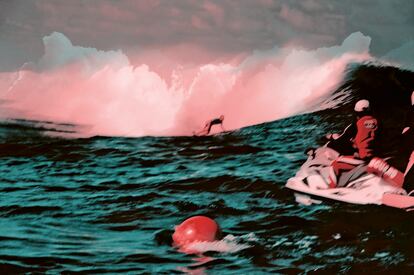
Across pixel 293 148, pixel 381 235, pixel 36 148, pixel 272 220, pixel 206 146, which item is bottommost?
pixel 381 235

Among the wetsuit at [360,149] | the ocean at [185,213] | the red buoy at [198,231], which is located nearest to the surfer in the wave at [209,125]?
the ocean at [185,213]

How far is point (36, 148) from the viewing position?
31.0m

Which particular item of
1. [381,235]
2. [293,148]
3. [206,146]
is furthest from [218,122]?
[381,235]

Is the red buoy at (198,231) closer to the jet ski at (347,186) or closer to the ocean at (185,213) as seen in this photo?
the ocean at (185,213)

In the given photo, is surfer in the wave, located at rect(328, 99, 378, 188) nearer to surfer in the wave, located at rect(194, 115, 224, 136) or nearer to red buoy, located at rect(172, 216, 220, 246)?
red buoy, located at rect(172, 216, 220, 246)

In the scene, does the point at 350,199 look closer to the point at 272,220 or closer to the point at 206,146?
the point at 272,220

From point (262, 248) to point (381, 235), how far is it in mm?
2580

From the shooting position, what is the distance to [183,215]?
15.5 m

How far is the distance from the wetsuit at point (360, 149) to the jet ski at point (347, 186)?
0.37 feet

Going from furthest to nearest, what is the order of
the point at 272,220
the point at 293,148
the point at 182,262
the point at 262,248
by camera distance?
the point at 293,148 < the point at 272,220 < the point at 262,248 < the point at 182,262

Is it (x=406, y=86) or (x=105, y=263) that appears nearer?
(x=105, y=263)

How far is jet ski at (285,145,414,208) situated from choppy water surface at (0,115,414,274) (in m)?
0.23

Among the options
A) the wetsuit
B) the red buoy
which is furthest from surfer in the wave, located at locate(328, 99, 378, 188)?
the red buoy

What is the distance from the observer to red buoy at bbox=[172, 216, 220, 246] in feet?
37.6
